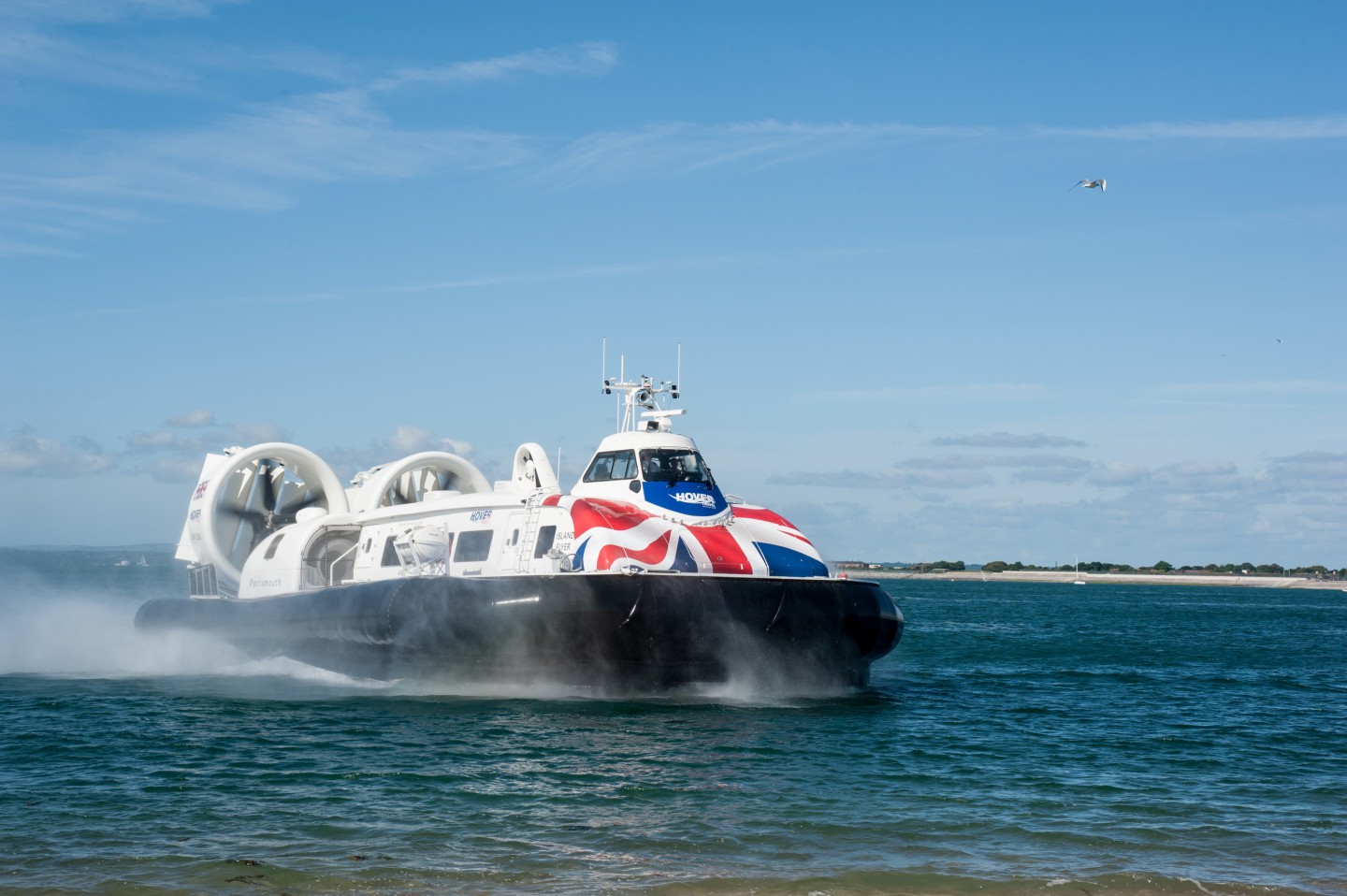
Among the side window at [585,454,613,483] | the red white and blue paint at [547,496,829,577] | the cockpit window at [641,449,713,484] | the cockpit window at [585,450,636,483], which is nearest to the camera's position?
the red white and blue paint at [547,496,829,577]

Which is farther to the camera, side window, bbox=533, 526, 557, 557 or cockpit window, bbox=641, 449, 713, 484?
cockpit window, bbox=641, 449, 713, 484

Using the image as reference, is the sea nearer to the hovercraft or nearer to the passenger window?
the hovercraft

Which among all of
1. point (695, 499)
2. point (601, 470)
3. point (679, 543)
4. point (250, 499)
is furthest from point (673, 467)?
point (250, 499)

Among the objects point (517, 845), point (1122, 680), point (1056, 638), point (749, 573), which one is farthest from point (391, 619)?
point (1056, 638)

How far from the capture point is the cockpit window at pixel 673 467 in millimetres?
15469

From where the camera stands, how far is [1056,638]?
101 feet

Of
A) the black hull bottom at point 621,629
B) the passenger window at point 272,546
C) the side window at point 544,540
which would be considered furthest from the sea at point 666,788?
the passenger window at point 272,546

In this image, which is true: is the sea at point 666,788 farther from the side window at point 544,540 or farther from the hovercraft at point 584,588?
the side window at point 544,540

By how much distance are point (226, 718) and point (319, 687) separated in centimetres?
308

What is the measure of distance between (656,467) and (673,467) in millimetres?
232

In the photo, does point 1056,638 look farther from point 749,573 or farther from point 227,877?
point 227,877

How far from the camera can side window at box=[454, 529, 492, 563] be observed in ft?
52.6

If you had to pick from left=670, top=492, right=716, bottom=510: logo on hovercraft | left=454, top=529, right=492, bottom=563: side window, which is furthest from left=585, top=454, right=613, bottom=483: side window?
left=454, top=529, right=492, bottom=563: side window

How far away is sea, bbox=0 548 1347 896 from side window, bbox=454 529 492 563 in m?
1.74
